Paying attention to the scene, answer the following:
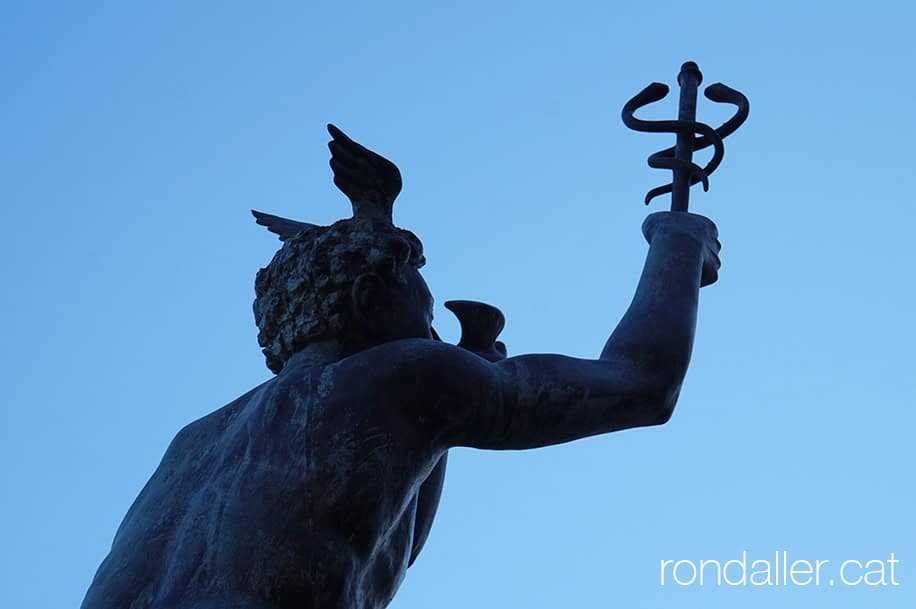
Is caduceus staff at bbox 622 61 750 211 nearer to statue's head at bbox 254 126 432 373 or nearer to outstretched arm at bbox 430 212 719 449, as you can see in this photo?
outstretched arm at bbox 430 212 719 449

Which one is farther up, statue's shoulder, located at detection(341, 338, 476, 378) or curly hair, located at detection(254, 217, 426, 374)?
curly hair, located at detection(254, 217, 426, 374)

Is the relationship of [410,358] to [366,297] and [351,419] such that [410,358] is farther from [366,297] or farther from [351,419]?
[366,297]

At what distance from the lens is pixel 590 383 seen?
6543 millimetres

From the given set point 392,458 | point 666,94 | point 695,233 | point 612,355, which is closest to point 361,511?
point 392,458

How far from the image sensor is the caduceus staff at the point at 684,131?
25.5 feet

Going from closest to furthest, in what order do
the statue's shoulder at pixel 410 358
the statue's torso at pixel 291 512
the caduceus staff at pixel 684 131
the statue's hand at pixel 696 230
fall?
the statue's torso at pixel 291 512, the statue's shoulder at pixel 410 358, the statue's hand at pixel 696 230, the caduceus staff at pixel 684 131

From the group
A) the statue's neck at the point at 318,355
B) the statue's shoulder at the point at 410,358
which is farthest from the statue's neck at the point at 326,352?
the statue's shoulder at the point at 410,358

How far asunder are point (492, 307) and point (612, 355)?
672 mm

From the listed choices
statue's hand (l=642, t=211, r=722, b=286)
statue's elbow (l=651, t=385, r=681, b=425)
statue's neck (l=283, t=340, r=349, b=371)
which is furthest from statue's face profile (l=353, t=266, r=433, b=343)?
statue's hand (l=642, t=211, r=722, b=286)

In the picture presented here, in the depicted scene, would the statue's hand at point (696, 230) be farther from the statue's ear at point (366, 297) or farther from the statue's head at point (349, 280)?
the statue's ear at point (366, 297)

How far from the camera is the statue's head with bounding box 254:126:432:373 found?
6742mm

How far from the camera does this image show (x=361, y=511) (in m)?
6.07

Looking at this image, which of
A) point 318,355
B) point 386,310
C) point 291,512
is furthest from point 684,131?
point 291,512

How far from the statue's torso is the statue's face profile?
35 centimetres
